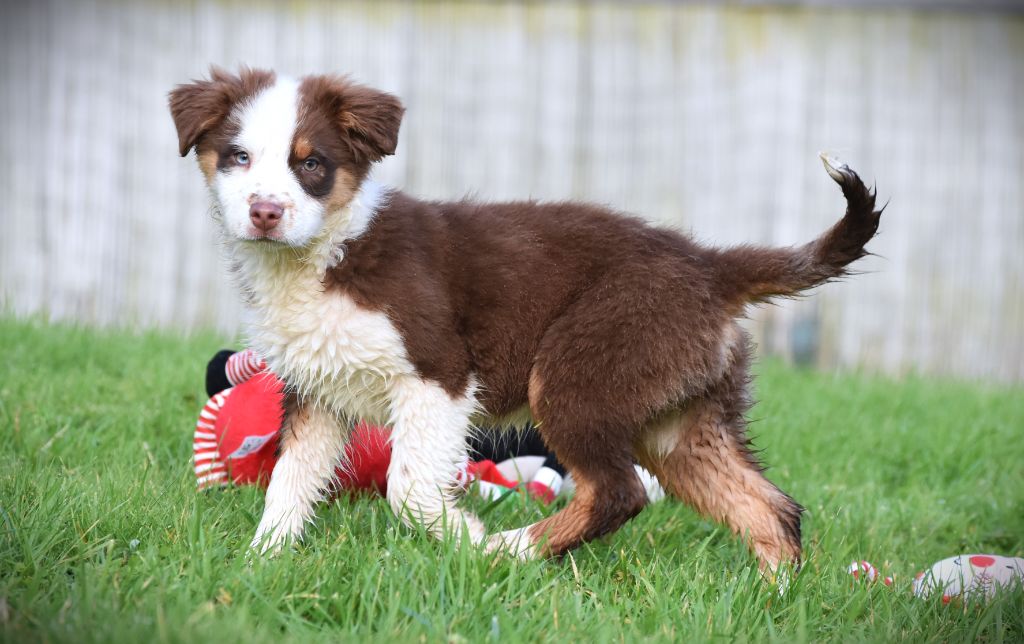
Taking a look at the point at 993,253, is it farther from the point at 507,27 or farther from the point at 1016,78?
the point at 507,27

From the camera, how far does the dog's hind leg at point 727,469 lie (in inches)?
139

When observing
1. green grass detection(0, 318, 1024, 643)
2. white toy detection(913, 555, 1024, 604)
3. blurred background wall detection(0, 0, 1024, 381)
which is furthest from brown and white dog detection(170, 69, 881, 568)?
blurred background wall detection(0, 0, 1024, 381)

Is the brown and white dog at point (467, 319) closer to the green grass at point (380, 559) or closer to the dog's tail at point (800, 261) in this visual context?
the dog's tail at point (800, 261)

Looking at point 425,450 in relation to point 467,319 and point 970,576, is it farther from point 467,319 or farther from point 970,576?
point 970,576

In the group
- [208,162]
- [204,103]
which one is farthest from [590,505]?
[204,103]

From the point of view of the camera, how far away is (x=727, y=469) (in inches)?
141

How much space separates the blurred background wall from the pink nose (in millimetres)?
4204

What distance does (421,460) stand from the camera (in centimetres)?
335

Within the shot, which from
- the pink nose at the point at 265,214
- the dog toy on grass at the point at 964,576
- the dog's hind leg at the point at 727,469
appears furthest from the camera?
the dog's hind leg at the point at 727,469

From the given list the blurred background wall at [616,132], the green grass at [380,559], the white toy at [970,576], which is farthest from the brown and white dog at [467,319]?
the blurred background wall at [616,132]

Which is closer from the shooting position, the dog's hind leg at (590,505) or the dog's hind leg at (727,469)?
the dog's hind leg at (590,505)

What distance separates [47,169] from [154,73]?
1039 mm

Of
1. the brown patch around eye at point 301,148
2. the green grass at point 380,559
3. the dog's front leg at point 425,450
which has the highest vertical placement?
the brown patch around eye at point 301,148

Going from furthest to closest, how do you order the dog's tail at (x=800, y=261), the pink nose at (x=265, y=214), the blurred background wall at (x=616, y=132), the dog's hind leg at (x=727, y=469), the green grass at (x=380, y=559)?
the blurred background wall at (x=616, y=132)
the dog's hind leg at (x=727, y=469)
the dog's tail at (x=800, y=261)
the pink nose at (x=265, y=214)
the green grass at (x=380, y=559)
